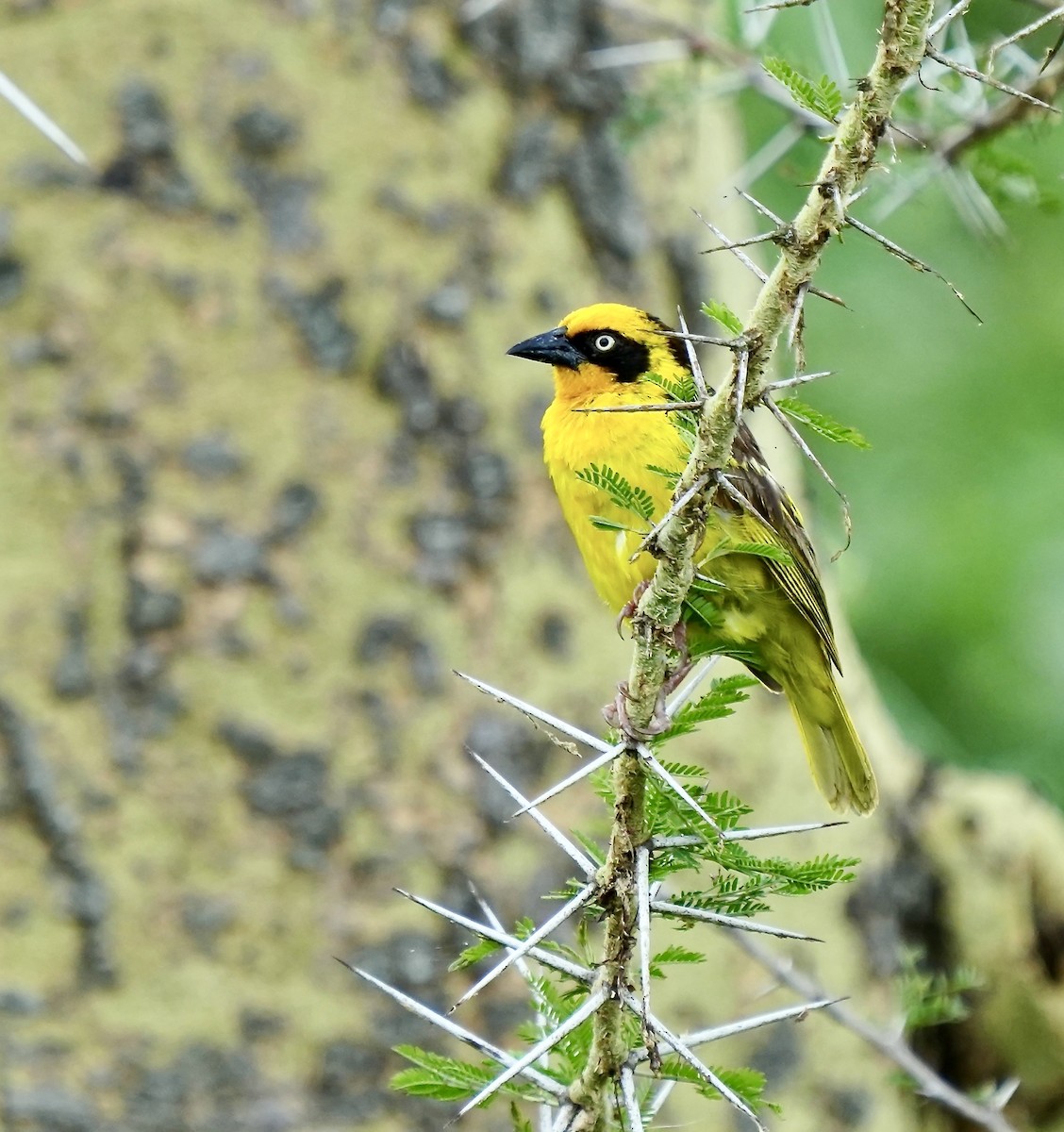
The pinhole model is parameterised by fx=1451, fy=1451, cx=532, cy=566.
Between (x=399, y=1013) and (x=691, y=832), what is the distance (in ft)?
7.75

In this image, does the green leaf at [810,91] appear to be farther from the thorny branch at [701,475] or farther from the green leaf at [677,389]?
the green leaf at [677,389]

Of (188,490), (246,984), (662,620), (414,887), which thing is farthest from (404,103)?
(662,620)

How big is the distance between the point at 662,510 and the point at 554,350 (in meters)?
0.70

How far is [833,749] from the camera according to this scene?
3477 millimetres

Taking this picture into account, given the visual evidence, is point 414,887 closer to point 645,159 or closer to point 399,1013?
point 399,1013

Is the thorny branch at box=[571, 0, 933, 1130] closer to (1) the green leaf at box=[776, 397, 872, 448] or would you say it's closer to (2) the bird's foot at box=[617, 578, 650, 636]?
(1) the green leaf at box=[776, 397, 872, 448]

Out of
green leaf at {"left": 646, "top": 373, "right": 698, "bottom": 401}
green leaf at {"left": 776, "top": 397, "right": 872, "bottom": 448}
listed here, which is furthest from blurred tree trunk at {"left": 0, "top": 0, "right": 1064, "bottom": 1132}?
green leaf at {"left": 776, "top": 397, "right": 872, "bottom": 448}

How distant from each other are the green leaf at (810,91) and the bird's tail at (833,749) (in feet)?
7.28

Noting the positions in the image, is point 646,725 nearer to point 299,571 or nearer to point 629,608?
point 629,608

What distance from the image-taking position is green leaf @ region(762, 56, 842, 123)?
1217 mm

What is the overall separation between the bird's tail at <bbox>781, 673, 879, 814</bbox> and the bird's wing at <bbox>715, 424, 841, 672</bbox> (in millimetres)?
159

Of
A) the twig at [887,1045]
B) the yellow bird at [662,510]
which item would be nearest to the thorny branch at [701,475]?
the twig at [887,1045]

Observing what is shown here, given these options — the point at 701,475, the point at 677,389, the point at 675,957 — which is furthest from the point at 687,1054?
the point at 677,389

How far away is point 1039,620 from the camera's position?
7527 millimetres
